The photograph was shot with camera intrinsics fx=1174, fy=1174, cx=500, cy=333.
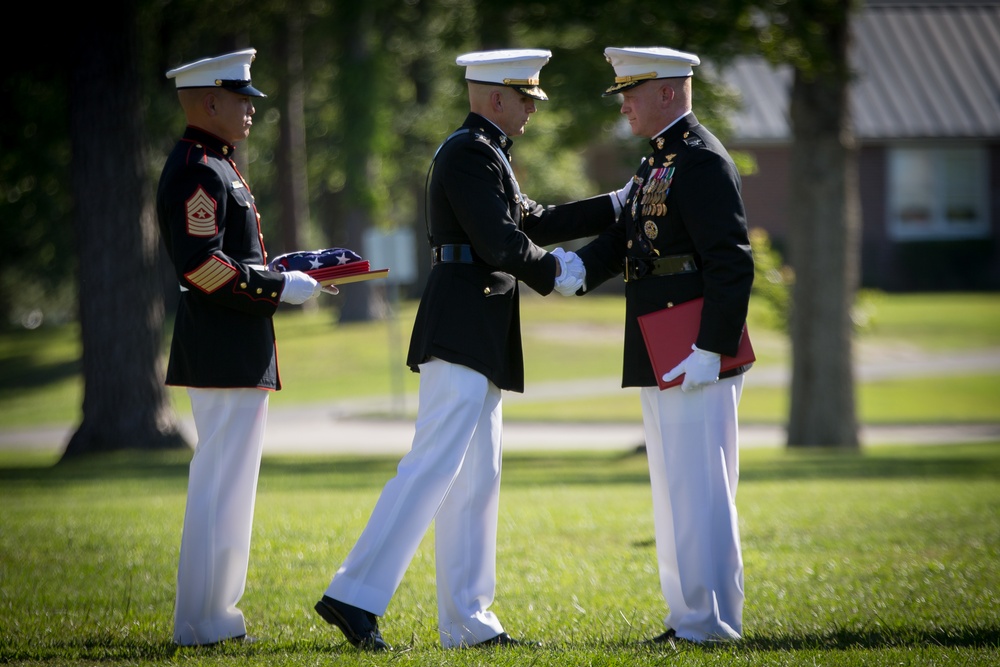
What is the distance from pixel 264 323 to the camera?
15.2ft

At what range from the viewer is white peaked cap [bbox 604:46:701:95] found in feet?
15.0

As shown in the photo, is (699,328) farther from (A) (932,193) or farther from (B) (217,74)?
(A) (932,193)

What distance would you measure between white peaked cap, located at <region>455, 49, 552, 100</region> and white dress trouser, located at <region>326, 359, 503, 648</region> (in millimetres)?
1152

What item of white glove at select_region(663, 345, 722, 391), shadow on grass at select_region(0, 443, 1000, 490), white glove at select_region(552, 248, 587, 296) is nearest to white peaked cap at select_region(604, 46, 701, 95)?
white glove at select_region(552, 248, 587, 296)

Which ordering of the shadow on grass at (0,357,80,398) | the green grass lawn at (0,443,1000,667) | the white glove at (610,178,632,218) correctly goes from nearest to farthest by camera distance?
the green grass lawn at (0,443,1000,667) < the white glove at (610,178,632,218) < the shadow on grass at (0,357,80,398)

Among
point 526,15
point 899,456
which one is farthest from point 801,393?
point 526,15

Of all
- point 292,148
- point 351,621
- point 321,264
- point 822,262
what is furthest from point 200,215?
point 292,148

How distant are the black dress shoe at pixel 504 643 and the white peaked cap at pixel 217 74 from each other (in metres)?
2.29

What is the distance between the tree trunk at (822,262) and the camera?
14.2 m

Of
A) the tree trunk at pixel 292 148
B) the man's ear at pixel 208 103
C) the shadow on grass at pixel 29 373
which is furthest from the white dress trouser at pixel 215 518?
the tree trunk at pixel 292 148

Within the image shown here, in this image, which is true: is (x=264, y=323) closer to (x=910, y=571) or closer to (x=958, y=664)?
(x=958, y=664)

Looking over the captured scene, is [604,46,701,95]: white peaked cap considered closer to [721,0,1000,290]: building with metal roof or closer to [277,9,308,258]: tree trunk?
[277,9,308,258]: tree trunk

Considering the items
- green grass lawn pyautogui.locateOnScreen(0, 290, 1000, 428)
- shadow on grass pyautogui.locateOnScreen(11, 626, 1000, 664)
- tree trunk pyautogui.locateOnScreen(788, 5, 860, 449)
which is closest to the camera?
shadow on grass pyautogui.locateOnScreen(11, 626, 1000, 664)

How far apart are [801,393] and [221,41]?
10901mm
